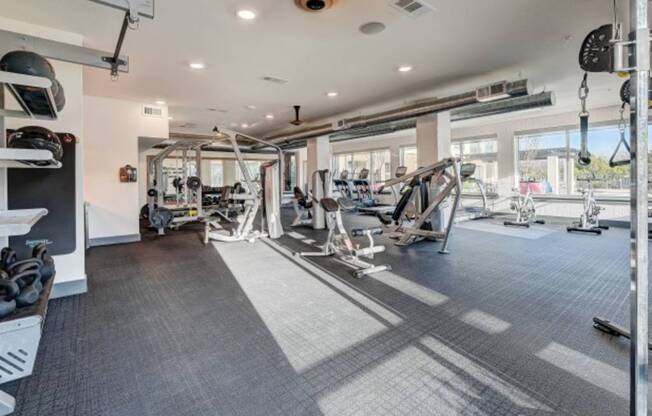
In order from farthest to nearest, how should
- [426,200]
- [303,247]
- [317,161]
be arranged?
[317,161] → [426,200] → [303,247]

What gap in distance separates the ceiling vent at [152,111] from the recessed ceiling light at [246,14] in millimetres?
3965

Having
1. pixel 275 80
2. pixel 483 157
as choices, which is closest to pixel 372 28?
pixel 275 80

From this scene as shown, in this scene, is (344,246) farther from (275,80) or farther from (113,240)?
(113,240)

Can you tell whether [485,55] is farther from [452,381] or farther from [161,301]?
[161,301]

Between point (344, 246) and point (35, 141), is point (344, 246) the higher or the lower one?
the lower one

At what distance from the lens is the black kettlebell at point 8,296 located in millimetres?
1541

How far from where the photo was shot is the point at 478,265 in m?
4.16

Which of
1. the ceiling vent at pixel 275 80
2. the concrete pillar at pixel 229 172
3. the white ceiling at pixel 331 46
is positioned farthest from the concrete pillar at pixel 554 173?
the concrete pillar at pixel 229 172

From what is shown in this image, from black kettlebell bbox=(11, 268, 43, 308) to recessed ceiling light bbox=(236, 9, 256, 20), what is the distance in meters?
2.50

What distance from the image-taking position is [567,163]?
26.4ft

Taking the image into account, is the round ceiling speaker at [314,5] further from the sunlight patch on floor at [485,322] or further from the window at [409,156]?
the window at [409,156]

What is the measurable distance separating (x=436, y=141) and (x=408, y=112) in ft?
2.53

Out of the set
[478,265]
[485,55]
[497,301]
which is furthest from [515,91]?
[497,301]

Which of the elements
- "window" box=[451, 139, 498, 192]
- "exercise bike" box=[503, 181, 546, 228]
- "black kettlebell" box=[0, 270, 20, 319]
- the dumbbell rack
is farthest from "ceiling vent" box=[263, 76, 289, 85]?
"window" box=[451, 139, 498, 192]
